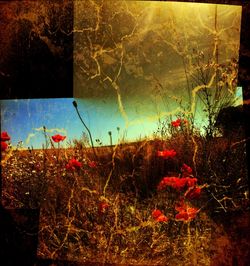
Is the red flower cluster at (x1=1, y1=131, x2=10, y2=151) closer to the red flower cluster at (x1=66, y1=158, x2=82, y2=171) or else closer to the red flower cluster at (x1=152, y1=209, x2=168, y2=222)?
the red flower cluster at (x1=66, y1=158, x2=82, y2=171)

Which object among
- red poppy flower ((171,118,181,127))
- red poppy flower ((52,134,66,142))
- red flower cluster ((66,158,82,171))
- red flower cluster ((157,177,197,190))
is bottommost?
red flower cluster ((157,177,197,190))

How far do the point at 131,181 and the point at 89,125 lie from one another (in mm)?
381

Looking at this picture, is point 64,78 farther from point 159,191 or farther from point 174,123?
point 159,191

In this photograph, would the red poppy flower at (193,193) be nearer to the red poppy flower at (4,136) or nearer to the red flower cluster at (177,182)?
the red flower cluster at (177,182)

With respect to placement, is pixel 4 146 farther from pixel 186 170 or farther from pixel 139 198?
pixel 186 170

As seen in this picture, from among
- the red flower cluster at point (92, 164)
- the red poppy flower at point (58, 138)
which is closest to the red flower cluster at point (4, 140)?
the red poppy flower at point (58, 138)

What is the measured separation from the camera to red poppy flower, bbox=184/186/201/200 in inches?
82.5

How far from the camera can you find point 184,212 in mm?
2090

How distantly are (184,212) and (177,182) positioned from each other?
0.17 metres

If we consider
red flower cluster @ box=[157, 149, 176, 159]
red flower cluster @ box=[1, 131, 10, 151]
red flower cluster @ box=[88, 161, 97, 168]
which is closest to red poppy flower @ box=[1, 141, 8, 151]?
red flower cluster @ box=[1, 131, 10, 151]

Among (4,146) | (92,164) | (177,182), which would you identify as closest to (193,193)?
(177,182)

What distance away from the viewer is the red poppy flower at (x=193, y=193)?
2.10 metres

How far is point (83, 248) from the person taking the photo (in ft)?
6.91

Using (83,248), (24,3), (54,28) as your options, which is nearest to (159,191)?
(83,248)
